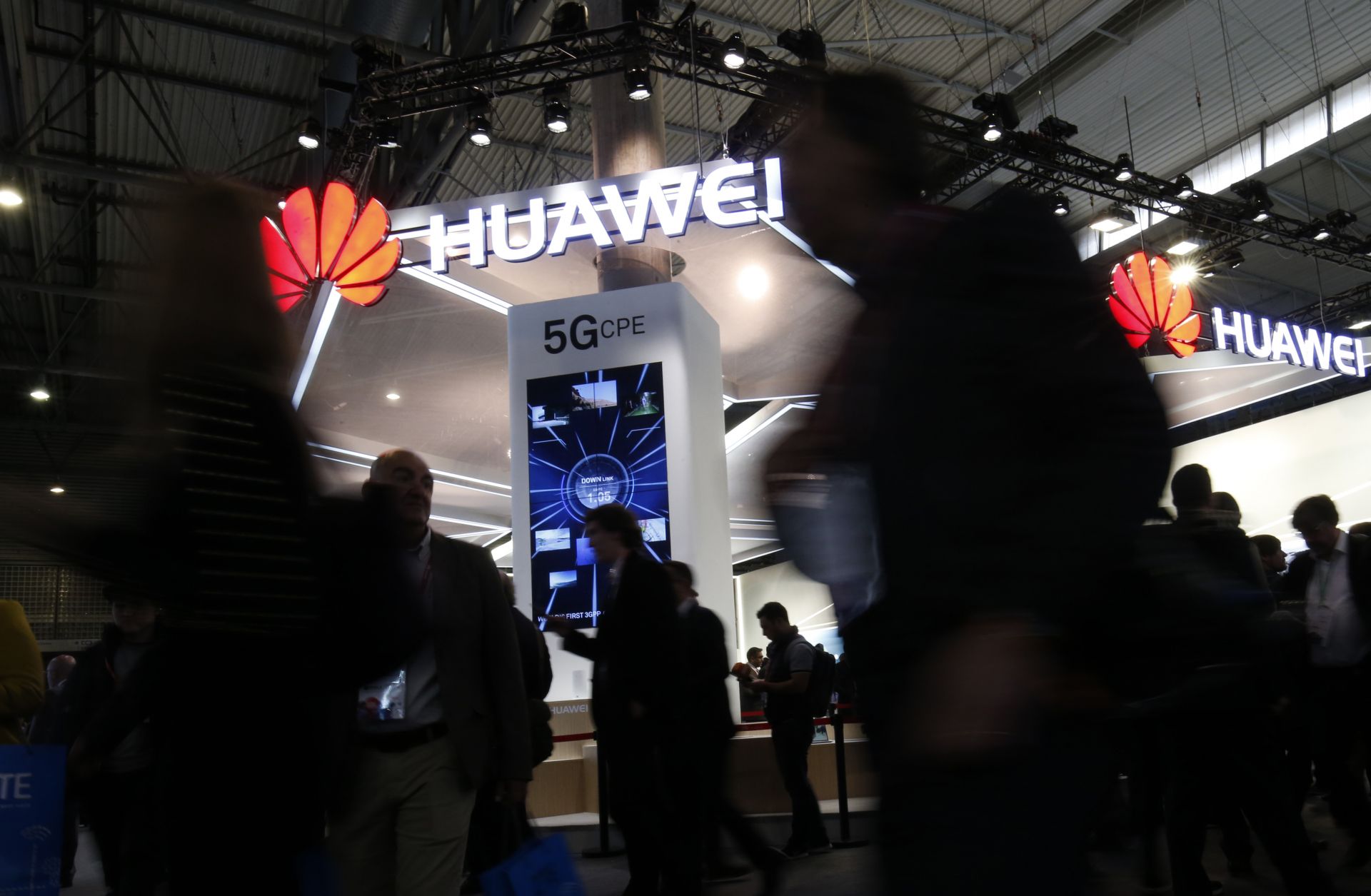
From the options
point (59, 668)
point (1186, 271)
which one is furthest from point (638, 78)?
point (1186, 271)

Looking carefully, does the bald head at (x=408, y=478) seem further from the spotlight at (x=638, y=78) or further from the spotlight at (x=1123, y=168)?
the spotlight at (x=1123, y=168)

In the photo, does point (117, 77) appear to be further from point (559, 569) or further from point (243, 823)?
point (243, 823)

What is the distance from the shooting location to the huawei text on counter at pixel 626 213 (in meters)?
8.26

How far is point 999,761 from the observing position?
983 millimetres

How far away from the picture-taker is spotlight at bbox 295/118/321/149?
34.7 feet

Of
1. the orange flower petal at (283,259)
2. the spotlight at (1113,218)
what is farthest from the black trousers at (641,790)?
the spotlight at (1113,218)

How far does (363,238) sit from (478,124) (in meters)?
2.31

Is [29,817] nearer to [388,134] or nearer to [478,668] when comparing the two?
[478,668]

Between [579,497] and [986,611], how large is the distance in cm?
742

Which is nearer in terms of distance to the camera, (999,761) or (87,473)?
(999,761)

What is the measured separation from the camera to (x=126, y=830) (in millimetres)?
3654

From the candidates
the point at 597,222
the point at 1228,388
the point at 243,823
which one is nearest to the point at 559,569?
the point at 597,222

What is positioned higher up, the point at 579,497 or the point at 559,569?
the point at 579,497

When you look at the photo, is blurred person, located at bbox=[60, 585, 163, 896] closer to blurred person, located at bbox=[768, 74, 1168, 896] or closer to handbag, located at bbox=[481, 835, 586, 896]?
handbag, located at bbox=[481, 835, 586, 896]
